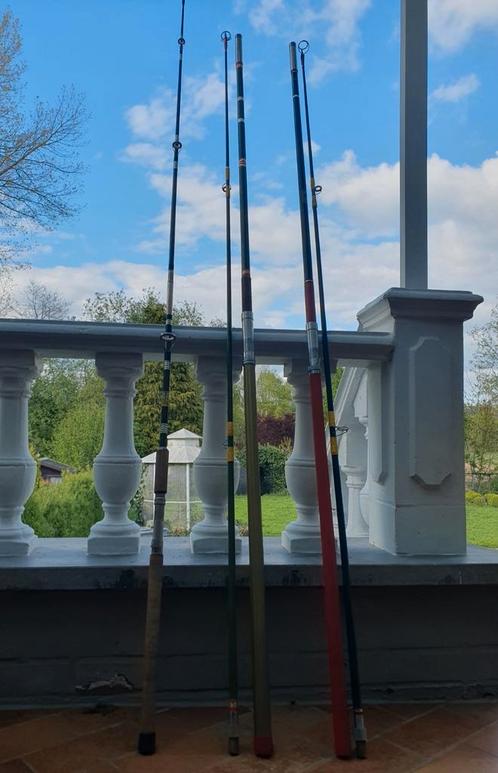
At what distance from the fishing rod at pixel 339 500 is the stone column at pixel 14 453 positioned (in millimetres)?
756

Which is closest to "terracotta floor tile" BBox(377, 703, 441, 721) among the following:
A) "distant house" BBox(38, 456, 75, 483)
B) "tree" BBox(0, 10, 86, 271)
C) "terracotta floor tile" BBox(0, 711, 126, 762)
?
"terracotta floor tile" BBox(0, 711, 126, 762)

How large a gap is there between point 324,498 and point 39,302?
676 cm

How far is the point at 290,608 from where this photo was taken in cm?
144

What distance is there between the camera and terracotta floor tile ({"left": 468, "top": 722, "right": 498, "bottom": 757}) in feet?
3.84

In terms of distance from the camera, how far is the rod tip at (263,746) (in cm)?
111

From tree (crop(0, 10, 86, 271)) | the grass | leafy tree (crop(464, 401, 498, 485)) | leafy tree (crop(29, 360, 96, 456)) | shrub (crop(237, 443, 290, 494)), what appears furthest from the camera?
shrub (crop(237, 443, 290, 494))

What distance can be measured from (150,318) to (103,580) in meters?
6.59

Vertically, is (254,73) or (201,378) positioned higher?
(254,73)

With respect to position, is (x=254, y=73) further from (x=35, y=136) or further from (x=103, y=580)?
(x=35, y=136)

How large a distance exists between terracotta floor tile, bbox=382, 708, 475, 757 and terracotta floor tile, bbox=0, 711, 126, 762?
63 centimetres

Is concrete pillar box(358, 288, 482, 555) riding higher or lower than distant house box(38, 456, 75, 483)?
higher

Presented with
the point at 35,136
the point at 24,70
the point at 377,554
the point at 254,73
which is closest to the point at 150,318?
the point at 35,136

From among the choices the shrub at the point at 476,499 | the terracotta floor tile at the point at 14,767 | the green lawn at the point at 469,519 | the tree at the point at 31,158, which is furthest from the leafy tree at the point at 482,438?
the terracotta floor tile at the point at 14,767

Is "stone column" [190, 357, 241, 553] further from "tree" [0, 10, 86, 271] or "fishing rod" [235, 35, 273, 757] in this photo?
"tree" [0, 10, 86, 271]
